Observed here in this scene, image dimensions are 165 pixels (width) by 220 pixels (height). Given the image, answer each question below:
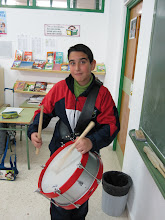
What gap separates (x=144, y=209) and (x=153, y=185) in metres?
0.33

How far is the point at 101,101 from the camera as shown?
1.48 meters

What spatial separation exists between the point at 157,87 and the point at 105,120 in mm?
431

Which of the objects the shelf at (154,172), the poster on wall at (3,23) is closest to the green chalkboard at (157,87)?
the shelf at (154,172)

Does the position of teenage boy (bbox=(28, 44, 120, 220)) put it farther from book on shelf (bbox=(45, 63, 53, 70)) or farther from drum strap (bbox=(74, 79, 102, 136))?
book on shelf (bbox=(45, 63, 53, 70))

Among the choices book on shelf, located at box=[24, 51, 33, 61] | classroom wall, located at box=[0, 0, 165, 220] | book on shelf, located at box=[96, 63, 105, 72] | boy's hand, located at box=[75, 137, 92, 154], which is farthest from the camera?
book on shelf, located at box=[24, 51, 33, 61]

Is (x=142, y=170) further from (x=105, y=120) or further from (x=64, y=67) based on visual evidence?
(x=64, y=67)

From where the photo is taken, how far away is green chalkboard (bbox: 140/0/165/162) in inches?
51.8

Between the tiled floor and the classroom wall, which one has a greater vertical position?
the classroom wall

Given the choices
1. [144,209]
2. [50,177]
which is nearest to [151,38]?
[50,177]

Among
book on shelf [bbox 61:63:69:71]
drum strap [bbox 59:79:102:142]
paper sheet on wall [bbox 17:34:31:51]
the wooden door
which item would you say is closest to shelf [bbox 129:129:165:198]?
drum strap [bbox 59:79:102:142]

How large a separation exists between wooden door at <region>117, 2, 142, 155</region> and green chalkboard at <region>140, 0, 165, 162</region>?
103 centimetres

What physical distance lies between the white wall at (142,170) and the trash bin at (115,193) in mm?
74

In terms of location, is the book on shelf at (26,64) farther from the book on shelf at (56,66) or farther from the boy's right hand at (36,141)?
the boy's right hand at (36,141)

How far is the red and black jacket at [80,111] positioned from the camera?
1442mm
